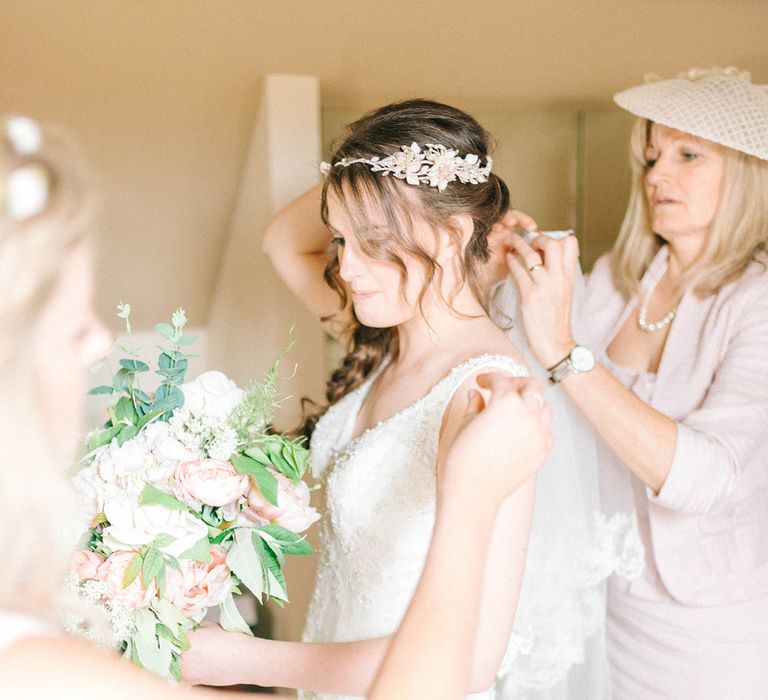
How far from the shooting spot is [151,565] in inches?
41.6

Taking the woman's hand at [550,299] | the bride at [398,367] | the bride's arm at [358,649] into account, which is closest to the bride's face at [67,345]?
the bride's arm at [358,649]

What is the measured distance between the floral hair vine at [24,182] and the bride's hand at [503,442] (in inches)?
18.6

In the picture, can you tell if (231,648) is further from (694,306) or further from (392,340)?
(694,306)

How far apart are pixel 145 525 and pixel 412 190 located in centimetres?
72

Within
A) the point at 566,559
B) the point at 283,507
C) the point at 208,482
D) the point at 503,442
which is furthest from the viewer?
the point at 566,559

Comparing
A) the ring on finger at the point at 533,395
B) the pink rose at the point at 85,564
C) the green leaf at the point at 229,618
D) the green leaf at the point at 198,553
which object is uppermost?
the ring on finger at the point at 533,395

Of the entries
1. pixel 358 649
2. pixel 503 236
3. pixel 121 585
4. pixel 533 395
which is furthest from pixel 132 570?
pixel 503 236

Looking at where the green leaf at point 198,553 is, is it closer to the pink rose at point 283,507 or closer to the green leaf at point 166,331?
the pink rose at point 283,507

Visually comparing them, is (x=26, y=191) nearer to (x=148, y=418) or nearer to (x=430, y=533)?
(x=148, y=418)

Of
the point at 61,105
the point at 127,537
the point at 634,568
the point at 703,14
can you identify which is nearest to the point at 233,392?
the point at 127,537

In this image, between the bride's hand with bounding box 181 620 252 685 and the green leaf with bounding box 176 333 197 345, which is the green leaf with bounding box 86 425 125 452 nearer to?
the green leaf with bounding box 176 333 197 345

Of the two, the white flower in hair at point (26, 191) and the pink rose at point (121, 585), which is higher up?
the white flower in hair at point (26, 191)

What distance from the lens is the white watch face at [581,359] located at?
1556 mm

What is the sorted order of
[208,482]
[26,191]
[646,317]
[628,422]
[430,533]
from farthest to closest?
[646,317] → [628,422] → [430,533] → [208,482] → [26,191]
